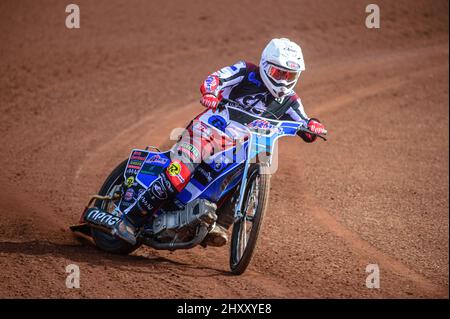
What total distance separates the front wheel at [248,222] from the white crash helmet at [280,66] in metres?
1.01

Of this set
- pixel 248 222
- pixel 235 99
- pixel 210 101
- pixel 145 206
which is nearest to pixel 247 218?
pixel 248 222

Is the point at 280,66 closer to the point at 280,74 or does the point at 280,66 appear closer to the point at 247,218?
the point at 280,74

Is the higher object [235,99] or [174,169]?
[235,99]

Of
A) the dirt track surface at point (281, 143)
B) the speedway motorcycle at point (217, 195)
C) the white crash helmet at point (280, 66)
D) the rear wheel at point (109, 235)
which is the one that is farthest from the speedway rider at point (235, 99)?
the dirt track surface at point (281, 143)

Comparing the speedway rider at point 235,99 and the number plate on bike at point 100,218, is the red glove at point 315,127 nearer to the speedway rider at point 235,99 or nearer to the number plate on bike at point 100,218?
the speedway rider at point 235,99

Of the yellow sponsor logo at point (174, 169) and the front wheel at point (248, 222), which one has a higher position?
the yellow sponsor logo at point (174, 169)

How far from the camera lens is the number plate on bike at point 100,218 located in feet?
24.3

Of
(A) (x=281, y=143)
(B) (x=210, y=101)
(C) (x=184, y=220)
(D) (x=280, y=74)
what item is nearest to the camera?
(B) (x=210, y=101)

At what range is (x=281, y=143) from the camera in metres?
13.3

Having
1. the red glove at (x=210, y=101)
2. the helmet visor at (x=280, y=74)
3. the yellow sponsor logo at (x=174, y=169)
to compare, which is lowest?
the yellow sponsor logo at (x=174, y=169)

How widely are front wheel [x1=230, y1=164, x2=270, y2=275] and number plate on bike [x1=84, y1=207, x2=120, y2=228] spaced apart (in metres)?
1.33

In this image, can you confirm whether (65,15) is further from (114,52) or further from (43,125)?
(43,125)

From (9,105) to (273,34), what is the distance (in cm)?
834

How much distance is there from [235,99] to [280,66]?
672 mm
